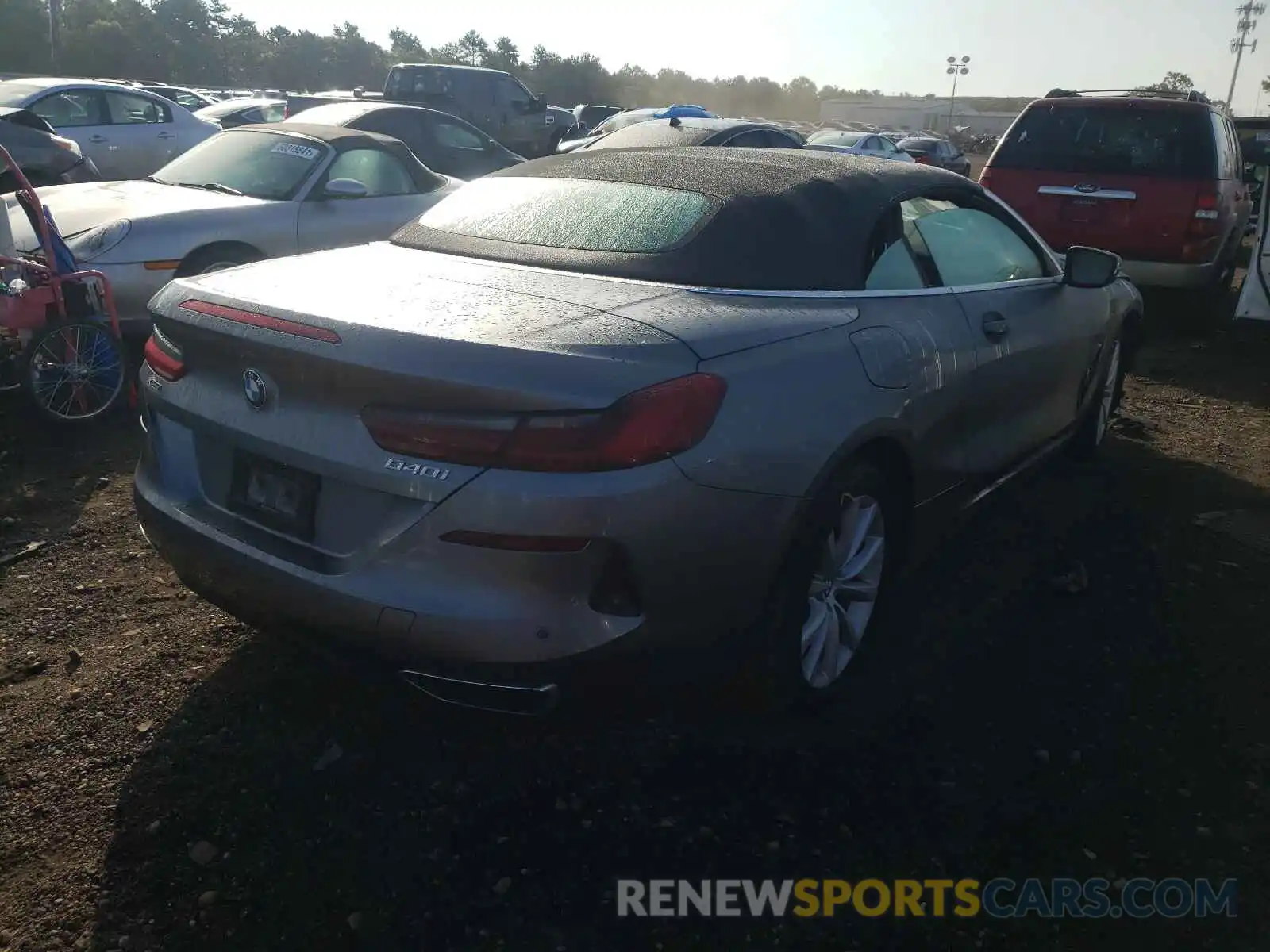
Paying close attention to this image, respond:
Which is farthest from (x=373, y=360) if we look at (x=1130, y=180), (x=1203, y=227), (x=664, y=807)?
(x=1203, y=227)

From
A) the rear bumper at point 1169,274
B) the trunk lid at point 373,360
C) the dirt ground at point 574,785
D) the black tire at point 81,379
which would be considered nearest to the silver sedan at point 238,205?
the black tire at point 81,379

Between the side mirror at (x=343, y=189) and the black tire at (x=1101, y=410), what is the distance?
Answer: 478cm

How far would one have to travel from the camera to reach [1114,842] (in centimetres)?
258

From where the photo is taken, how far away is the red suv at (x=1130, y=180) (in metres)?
8.14

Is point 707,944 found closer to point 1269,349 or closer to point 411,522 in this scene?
point 411,522

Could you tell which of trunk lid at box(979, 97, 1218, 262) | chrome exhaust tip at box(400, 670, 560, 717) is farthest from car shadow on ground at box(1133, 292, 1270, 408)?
chrome exhaust tip at box(400, 670, 560, 717)

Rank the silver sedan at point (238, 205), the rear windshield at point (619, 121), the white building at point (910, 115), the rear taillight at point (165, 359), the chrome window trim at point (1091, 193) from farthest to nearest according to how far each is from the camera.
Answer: the white building at point (910, 115)
the rear windshield at point (619, 121)
the chrome window trim at point (1091, 193)
the silver sedan at point (238, 205)
the rear taillight at point (165, 359)

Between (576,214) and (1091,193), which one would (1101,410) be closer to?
(576,214)

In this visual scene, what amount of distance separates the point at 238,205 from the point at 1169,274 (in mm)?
6968

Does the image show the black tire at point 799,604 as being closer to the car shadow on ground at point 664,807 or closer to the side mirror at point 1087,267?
the car shadow on ground at point 664,807

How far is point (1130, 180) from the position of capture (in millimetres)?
8203

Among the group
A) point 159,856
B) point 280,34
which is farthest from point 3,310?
point 280,34

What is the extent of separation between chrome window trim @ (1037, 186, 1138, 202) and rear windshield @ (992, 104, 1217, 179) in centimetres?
17

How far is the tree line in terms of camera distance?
1879 inches
